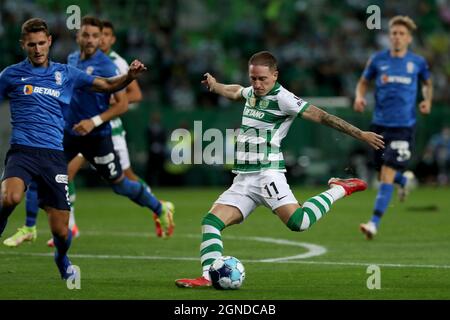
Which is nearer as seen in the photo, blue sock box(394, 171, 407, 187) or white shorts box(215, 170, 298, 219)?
white shorts box(215, 170, 298, 219)

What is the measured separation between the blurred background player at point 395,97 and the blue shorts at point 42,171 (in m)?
6.56

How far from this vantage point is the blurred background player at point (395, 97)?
614 inches

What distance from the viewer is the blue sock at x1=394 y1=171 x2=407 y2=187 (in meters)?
16.4

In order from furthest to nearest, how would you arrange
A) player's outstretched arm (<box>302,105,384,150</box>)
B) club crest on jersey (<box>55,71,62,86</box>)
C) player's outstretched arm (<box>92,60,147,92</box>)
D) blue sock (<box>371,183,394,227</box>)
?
blue sock (<box>371,183,394,227</box>), player's outstretched arm (<box>92,60,147,92</box>), club crest on jersey (<box>55,71,62,86</box>), player's outstretched arm (<box>302,105,384,150</box>)

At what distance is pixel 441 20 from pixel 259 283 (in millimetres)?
24675

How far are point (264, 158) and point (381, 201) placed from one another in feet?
17.7

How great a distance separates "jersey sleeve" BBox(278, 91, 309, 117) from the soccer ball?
4.91 ft

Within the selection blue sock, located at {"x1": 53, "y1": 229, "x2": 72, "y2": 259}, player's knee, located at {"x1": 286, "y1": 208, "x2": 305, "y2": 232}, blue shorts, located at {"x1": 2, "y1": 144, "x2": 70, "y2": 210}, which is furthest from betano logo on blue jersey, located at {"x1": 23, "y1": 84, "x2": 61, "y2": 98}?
player's knee, located at {"x1": 286, "y1": 208, "x2": 305, "y2": 232}

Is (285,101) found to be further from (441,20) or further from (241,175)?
(441,20)

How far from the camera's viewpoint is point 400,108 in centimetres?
1576

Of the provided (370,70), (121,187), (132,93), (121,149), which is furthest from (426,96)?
(121,187)

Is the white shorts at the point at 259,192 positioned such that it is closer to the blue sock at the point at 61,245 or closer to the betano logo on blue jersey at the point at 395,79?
the blue sock at the point at 61,245

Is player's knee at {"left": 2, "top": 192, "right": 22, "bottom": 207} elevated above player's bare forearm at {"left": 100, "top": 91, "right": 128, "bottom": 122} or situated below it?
below

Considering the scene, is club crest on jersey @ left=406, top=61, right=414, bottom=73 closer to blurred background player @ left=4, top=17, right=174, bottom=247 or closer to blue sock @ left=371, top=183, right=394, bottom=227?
blue sock @ left=371, top=183, right=394, bottom=227
